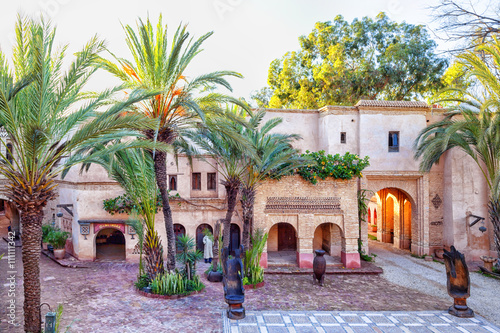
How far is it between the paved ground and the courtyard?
33 mm

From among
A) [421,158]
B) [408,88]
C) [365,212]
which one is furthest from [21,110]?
[408,88]

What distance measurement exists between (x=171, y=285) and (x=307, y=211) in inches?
264

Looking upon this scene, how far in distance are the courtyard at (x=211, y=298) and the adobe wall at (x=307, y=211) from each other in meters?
1.34

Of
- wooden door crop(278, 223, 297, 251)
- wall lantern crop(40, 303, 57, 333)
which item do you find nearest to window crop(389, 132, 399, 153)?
wooden door crop(278, 223, 297, 251)

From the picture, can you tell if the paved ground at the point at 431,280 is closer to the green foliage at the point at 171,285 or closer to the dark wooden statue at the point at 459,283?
the dark wooden statue at the point at 459,283

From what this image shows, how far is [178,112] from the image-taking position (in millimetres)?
11391

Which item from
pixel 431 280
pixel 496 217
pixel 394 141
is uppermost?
pixel 394 141

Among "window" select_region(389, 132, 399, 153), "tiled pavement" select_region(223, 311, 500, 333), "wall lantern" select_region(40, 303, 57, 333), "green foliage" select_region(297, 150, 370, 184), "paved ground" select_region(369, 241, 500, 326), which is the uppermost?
"window" select_region(389, 132, 399, 153)

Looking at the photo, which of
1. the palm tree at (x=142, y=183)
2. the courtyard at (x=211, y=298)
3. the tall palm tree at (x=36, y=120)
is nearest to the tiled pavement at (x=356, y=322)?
the courtyard at (x=211, y=298)

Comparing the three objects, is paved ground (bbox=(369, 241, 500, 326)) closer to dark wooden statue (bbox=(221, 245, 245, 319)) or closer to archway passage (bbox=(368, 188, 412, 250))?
archway passage (bbox=(368, 188, 412, 250))

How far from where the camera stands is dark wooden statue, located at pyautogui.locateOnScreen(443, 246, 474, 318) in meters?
10.0

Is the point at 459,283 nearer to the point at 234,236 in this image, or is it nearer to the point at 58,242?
the point at 234,236

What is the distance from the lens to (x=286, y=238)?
19031mm

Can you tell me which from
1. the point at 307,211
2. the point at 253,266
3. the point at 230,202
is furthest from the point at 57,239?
the point at 307,211
